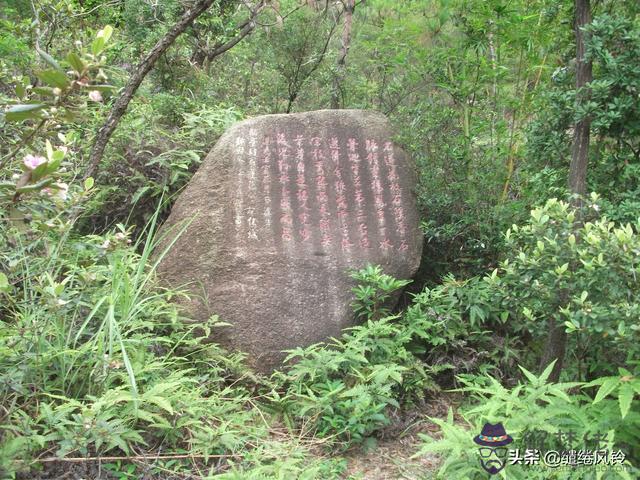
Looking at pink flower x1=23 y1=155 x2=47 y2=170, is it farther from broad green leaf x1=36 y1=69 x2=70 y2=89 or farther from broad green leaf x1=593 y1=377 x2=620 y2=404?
broad green leaf x1=593 y1=377 x2=620 y2=404

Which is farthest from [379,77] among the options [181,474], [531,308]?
[181,474]

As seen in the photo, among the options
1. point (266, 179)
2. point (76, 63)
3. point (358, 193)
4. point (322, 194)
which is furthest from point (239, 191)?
point (76, 63)

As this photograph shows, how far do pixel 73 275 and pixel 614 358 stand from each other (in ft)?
9.46

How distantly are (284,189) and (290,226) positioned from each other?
30 centimetres

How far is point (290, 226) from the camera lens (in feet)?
13.3

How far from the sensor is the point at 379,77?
6.01 meters

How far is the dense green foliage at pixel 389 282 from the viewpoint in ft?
7.90

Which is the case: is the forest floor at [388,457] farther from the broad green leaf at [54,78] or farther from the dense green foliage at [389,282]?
the broad green leaf at [54,78]

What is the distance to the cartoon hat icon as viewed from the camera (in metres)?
2.44

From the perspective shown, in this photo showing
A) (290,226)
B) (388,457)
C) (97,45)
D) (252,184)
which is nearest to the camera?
(97,45)

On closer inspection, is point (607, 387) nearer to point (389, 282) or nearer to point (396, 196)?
point (389, 282)

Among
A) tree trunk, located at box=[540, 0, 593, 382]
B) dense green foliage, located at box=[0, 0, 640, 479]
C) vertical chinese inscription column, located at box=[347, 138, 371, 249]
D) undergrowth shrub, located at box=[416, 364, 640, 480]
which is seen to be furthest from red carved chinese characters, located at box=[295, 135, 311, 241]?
undergrowth shrub, located at box=[416, 364, 640, 480]

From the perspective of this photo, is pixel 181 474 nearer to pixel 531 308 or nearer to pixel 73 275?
pixel 73 275

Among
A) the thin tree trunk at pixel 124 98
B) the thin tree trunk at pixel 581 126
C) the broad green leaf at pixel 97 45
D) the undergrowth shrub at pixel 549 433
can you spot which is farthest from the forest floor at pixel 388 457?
the thin tree trunk at pixel 124 98
